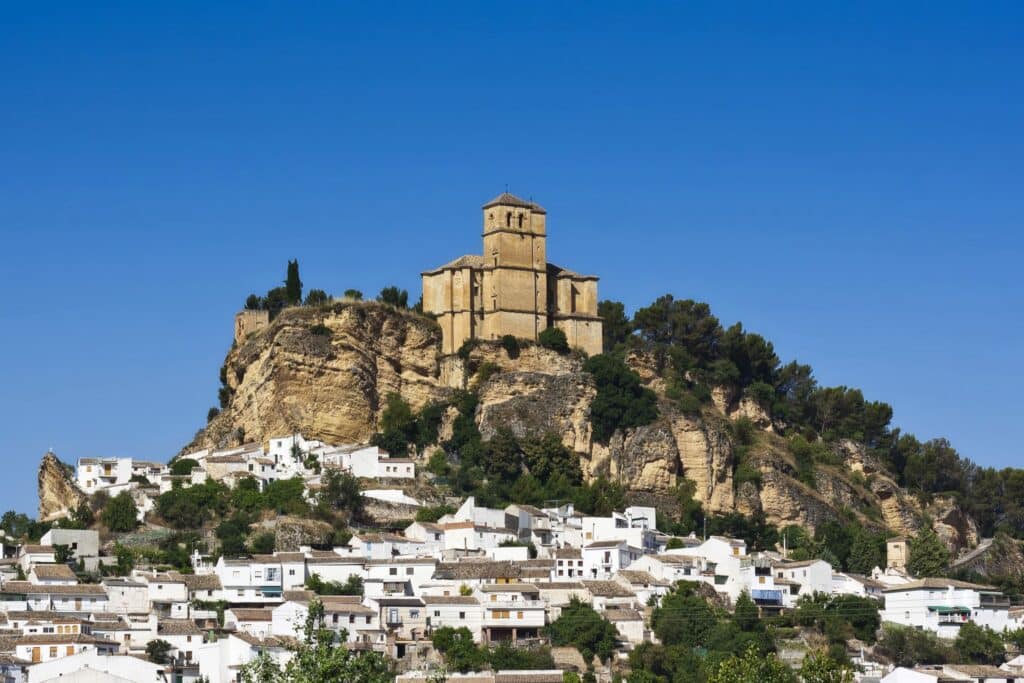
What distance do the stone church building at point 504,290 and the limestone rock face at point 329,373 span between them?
1.15 metres

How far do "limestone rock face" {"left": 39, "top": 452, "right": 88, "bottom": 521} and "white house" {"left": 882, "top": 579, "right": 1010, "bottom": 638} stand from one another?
26.1 m

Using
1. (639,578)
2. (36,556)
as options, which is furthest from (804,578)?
(36,556)

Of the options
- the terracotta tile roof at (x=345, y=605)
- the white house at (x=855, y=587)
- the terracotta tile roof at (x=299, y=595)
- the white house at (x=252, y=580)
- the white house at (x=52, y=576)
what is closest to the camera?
the terracotta tile roof at (x=345, y=605)

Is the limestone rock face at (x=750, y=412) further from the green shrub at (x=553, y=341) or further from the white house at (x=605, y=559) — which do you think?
the white house at (x=605, y=559)

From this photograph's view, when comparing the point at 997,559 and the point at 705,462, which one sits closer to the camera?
the point at 705,462

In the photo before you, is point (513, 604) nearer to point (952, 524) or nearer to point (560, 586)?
point (560, 586)

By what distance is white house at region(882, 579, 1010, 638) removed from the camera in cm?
6794

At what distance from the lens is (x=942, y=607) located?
68250 millimetres

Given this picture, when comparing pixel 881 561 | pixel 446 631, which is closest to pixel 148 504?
pixel 446 631

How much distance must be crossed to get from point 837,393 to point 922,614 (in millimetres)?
19716

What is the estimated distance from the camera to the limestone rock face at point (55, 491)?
73.2m

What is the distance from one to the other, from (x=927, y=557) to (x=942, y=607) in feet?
21.7

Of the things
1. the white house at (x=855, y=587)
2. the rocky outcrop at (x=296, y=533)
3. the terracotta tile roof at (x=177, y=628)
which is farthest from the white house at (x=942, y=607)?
the terracotta tile roof at (x=177, y=628)

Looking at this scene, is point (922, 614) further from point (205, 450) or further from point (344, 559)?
point (205, 450)
